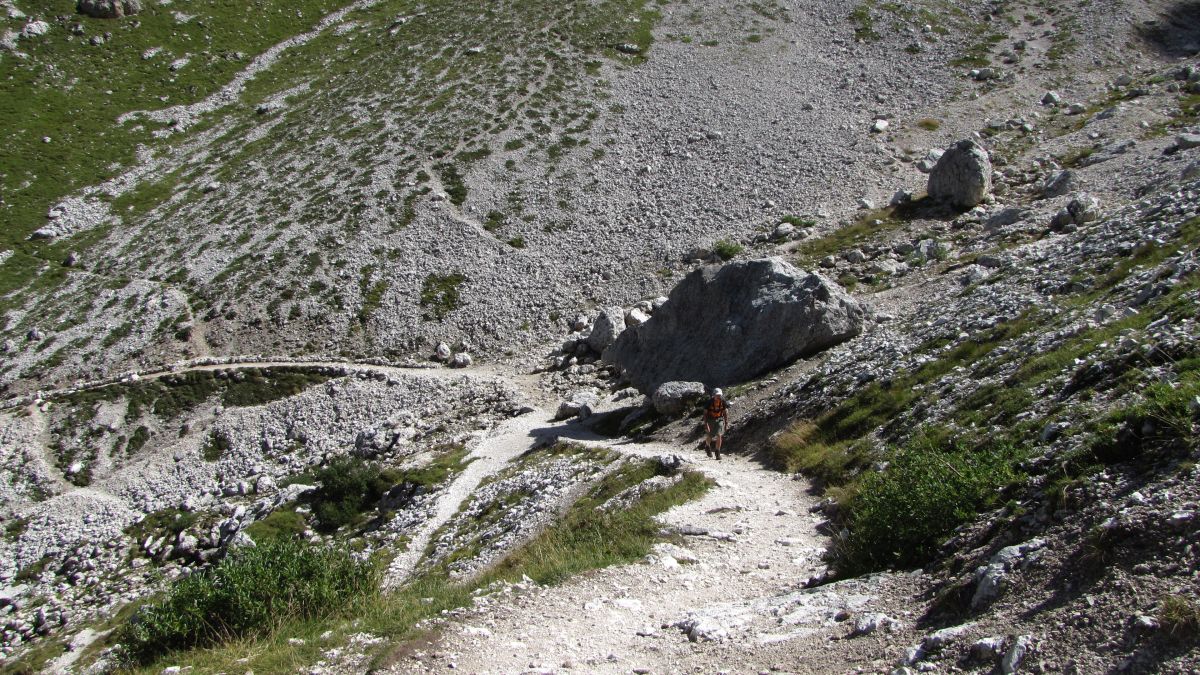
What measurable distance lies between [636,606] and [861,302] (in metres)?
24.8

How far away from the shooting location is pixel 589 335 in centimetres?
5047

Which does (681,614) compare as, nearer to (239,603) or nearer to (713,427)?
(239,603)

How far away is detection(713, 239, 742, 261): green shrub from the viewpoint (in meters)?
55.9

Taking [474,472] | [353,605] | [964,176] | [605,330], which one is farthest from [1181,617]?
[964,176]

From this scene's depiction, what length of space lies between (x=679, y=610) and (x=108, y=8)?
118 meters

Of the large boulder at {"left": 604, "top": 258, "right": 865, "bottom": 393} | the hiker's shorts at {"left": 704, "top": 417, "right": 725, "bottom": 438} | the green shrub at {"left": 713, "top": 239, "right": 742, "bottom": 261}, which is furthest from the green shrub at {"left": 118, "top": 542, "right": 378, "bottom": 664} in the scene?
the green shrub at {"left": 713, "top": 239, "right": 742, "bottom": 261}

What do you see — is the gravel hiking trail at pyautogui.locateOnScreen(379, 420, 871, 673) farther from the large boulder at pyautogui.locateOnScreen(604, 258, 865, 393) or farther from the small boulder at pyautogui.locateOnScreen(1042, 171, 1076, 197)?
the small boulder at pyautogui.locateOnScreen(1042, 171, 1076, 197)

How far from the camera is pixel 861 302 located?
34844mm

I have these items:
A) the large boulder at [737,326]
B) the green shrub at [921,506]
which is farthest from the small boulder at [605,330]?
the green shrub at [921,506]

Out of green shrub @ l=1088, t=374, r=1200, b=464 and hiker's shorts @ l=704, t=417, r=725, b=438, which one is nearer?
green shrub @ l=1088, t=374, r=1200, b=464

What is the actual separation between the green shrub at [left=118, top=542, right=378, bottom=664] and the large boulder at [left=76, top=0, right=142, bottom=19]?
112m

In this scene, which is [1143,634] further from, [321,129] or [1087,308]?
[321,129]

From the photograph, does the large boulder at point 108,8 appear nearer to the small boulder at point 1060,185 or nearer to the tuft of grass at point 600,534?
the tuft of grass at point 600,534

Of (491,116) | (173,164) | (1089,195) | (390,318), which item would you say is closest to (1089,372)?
(1089,195)
